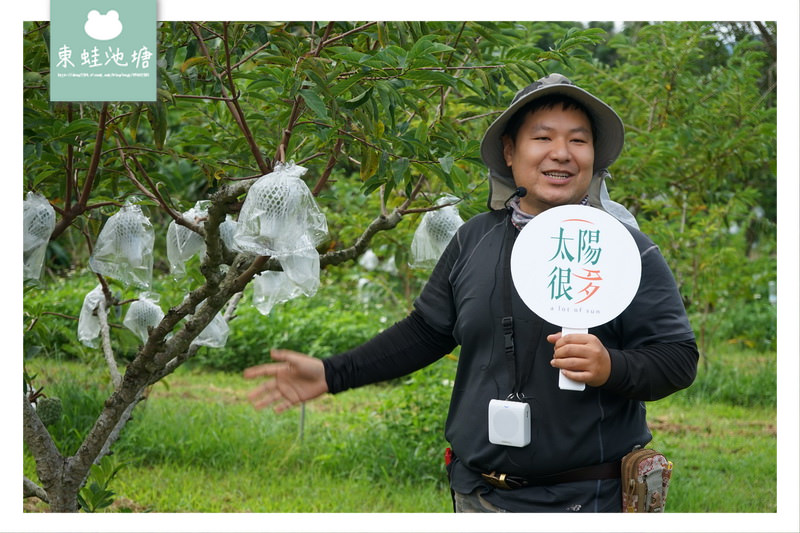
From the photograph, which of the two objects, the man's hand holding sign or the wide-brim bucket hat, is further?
the wide-brim bucket hat

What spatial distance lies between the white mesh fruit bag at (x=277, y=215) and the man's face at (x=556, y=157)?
1.49 feet

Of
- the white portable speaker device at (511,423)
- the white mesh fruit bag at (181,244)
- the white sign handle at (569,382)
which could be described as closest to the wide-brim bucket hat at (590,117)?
the white sign handle at (569,382)

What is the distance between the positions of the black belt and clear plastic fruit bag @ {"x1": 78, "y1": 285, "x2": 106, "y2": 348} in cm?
140

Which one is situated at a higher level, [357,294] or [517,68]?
[517,68]

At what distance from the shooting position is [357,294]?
5789mm

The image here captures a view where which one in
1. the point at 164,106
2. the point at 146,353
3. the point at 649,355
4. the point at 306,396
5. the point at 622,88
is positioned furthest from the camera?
the point at 622,88

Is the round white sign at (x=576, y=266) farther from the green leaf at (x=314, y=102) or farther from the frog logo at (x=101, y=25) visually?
the frog logo at (x=101, y=25)

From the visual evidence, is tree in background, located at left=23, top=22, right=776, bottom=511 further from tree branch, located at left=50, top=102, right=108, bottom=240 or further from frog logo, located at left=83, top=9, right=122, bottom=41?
frog logo, located at left=83, top=9, right=122, bottom=41

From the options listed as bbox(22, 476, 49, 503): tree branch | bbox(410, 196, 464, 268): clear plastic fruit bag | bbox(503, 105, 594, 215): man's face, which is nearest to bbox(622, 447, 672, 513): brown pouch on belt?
bbox(503, 105, 594, 215): man's face

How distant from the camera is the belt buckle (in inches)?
50.6

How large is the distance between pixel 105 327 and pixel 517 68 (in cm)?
125

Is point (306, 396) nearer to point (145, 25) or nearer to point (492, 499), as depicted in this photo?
point (492, 499)

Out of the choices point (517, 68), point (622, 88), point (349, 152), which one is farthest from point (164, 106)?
point (622, 88)

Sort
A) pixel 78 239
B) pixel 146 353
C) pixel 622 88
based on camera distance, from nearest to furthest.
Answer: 1. pixel 146 353
2. pixel 622 88
3. pixel 78 239
